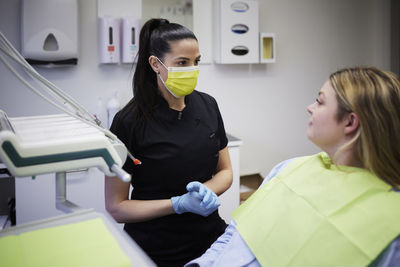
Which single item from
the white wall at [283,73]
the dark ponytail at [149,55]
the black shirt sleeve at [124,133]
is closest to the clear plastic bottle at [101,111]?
the white wall at [283,73]

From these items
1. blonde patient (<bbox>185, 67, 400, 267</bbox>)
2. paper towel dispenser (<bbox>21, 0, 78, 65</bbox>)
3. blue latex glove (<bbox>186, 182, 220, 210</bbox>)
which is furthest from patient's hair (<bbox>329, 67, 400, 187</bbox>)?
paper towel dispenser (<bbox>21, 0, 78, 65</bbox>)

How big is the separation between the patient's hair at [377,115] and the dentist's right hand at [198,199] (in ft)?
1.65

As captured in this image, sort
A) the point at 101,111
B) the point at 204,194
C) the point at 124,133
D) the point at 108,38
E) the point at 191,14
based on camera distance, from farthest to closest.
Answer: the point at 191,14 < the point at 101,111 < the point at 108,38 < the point at 124,133 < the point at 204,194

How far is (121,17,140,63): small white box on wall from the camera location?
7.80 feet

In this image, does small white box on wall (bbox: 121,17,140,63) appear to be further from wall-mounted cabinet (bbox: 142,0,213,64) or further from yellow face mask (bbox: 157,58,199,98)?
yellow face mask (bbox: 157,58,199,98)

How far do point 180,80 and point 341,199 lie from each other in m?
0.74

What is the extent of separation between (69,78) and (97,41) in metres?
0.32

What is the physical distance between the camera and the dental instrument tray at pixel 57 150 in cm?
53

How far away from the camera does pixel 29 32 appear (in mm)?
2154

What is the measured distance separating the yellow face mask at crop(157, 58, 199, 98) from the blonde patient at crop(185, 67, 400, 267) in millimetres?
530

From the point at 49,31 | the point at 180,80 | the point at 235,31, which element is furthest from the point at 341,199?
the point at 235,31

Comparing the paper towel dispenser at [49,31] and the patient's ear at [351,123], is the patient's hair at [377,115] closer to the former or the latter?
the patient's ear at [351,123]

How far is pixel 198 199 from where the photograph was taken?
121cm

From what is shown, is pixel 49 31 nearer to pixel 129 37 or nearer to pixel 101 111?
pixel 129 37
